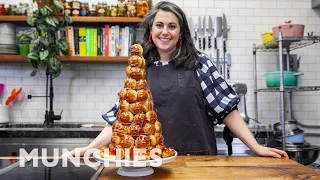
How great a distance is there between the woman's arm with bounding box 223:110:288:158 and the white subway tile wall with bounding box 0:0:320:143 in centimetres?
184

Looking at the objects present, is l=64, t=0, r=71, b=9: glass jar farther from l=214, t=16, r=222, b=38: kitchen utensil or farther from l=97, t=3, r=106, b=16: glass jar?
l=214, t=16, r=222, b=38: kitchen utensil

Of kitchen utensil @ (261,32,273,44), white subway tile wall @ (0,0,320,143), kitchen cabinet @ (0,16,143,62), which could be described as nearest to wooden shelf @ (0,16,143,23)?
kitchen cabinet @ (0,16,143,62)

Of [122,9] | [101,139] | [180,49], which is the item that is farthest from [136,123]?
[122,9]

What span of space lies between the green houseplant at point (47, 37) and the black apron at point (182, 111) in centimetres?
151

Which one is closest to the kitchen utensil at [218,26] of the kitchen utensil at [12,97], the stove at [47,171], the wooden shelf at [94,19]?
the wooden shelf at [94,19]

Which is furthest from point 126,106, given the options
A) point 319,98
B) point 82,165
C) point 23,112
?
point 319,98

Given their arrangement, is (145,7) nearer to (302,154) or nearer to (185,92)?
(185,92)

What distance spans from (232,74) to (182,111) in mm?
1869

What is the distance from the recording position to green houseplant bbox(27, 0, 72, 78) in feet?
9.78

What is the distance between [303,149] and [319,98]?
3.30 ft

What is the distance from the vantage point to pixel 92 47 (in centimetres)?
321

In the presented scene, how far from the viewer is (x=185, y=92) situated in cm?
180

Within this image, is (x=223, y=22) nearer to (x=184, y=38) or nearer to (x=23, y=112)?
(x=184, y=38)

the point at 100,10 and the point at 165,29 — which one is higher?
the point at 100,10
